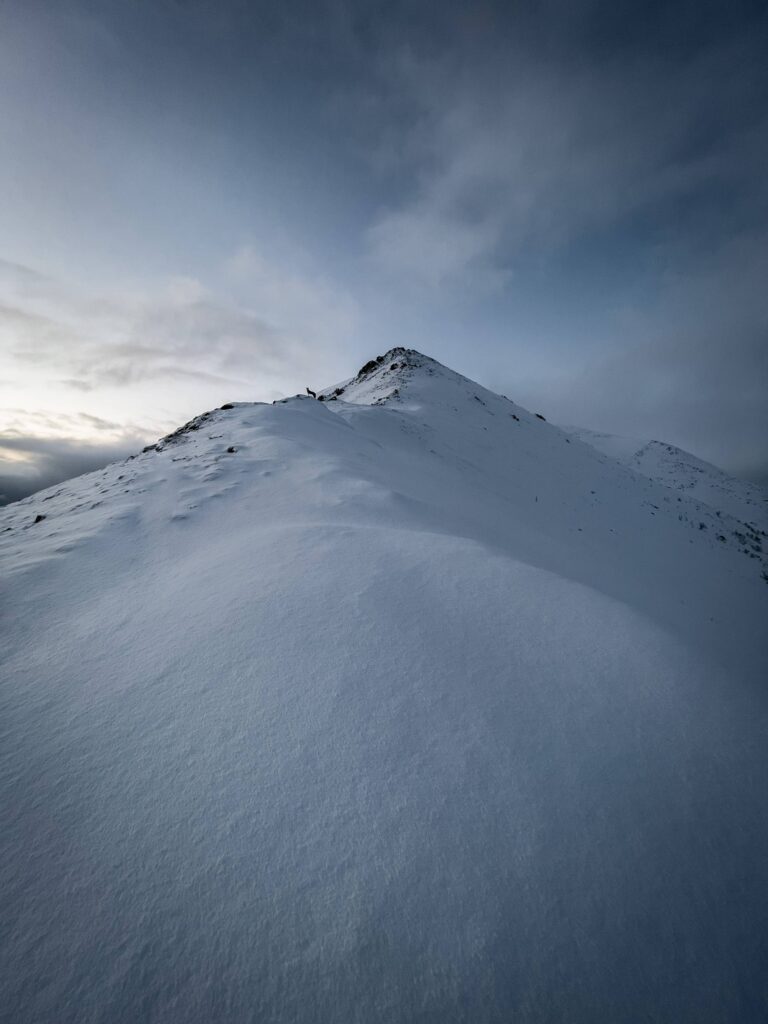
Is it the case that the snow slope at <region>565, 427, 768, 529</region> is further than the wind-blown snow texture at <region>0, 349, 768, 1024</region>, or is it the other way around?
the snow slope at <region>565, 427, 768, 529</region>

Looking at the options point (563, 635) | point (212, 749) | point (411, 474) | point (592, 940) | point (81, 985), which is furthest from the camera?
point (411, 474)

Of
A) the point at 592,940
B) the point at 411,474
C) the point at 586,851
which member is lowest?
the point at 592,940

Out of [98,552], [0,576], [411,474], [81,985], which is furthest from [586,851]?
[411,474]

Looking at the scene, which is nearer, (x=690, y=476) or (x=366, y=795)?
(x=366, y=795)

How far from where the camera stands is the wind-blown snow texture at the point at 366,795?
68.2 inches

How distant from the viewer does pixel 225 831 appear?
2080mm

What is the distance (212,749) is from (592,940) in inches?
91.4

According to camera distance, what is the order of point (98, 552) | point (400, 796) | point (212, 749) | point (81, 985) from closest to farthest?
point (81, 985)
point (400, 796)
point (212, 749)
point (98, 552)

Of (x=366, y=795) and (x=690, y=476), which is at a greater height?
(x=690, y=476)

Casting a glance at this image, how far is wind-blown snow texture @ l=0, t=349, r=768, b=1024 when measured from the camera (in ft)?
5.69

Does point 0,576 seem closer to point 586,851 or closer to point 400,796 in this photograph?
point 400,796

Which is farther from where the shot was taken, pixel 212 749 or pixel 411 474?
pixel 411 474

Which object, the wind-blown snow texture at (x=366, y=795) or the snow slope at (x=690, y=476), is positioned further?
the snow slope at (x=690, y=476)

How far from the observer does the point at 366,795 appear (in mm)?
2238
